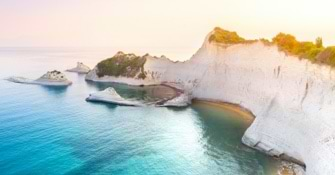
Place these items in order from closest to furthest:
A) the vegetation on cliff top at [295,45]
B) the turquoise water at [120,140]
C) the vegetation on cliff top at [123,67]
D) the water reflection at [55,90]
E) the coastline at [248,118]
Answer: the coastline at [248,118], the vegetation on cliff top at [295,45], the turquoise water at [120,140], the water reflection at [55,90], the vegetation on cliff top at [123,67]

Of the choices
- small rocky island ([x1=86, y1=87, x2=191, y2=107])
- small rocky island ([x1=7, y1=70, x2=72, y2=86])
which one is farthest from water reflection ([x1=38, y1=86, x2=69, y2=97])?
small rocky island ([x1=86, y1=87, x2=191, y2=107])

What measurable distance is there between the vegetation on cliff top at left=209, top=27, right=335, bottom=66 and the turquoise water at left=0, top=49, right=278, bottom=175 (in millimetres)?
11806

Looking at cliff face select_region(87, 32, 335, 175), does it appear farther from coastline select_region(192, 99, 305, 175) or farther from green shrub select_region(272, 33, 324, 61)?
green shrub select_region(272, 33, 324, 61)

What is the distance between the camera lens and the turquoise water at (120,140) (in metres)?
31.4

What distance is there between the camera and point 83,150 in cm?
3572

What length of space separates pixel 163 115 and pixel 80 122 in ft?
46.3

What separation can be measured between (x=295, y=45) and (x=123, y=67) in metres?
57.3

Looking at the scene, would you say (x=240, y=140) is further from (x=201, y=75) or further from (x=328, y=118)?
(x=201, y=75)

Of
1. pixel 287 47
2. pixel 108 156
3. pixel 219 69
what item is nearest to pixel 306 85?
pixel 287 47

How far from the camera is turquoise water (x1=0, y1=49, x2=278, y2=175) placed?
103 ft

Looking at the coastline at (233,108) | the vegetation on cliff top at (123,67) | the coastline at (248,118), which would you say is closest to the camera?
the coastline at (248,118)

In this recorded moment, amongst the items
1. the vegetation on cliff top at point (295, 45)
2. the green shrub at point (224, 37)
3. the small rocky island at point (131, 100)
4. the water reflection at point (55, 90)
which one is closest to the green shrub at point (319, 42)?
the vegetation on cliff top at point (295, 45)

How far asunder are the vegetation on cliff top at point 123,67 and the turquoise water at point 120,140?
2890cm

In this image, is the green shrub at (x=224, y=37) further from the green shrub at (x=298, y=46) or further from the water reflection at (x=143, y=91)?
the water reflection at (x=143, y=91)
